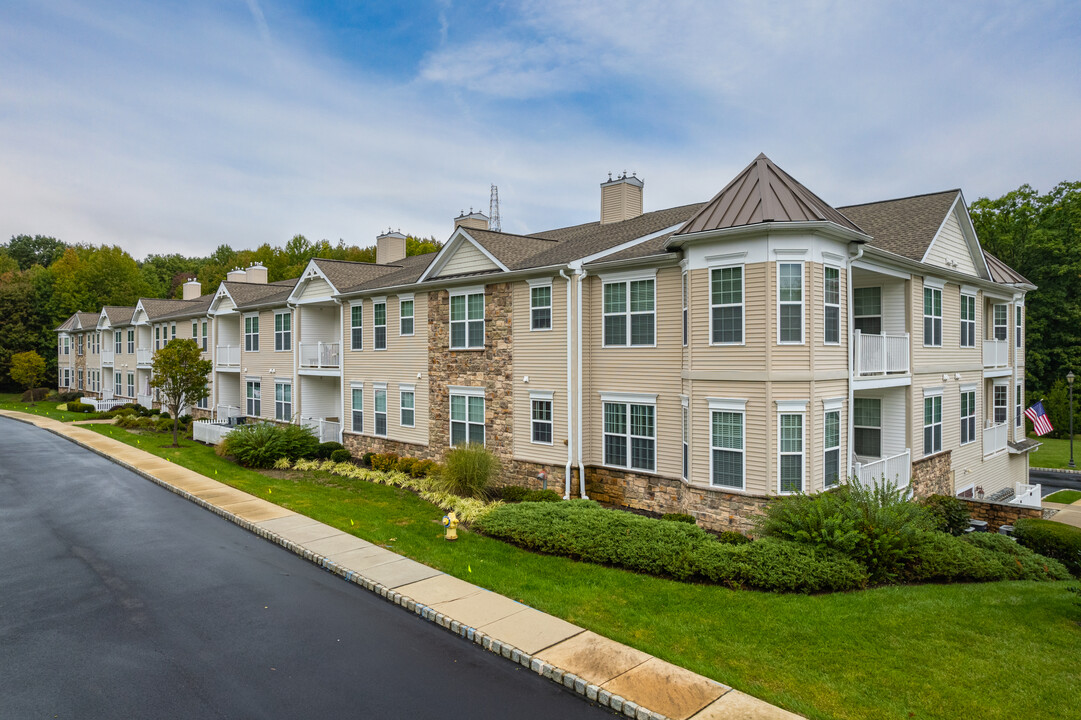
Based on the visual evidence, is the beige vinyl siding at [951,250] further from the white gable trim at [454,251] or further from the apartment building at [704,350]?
the white gable trim at [454,251]

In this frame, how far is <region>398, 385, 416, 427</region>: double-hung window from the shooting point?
22844mm

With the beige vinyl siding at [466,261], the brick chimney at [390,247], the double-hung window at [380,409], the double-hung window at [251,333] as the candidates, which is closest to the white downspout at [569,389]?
the beige vinyl siding at [466,261]

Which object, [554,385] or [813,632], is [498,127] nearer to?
[554,385]

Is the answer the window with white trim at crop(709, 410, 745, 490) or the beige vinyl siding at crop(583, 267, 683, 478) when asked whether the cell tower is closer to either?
the beige vinyl siding at crop(583, 267, 683, 478)

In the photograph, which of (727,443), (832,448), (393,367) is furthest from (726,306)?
(393,367)

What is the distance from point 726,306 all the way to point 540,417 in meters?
6.70

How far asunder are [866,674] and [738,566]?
3.27 metres

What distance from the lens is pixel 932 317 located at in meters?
18.8

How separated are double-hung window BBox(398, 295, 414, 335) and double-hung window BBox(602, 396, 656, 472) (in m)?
9.04

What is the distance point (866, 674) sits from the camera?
759 centimetres

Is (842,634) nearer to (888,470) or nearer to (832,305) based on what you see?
(832,305)

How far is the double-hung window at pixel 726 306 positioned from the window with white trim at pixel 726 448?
1.79m

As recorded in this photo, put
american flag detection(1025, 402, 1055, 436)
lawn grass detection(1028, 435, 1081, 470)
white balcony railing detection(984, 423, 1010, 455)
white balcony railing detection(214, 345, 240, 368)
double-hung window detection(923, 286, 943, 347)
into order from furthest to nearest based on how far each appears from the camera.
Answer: lawn grass detection(1028, 435, 1081, 470)
white balcony railing detection(214, 345, 240, 368)
american flag detection(1025, 402, 1055, 436)
white balcony railing detection(984, 423, 1010, 455)
double-hung window detection(923, 286, 943, 347)

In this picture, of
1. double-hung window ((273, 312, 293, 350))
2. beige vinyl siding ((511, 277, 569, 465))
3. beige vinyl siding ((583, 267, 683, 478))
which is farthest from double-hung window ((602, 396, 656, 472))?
double-hung window ((273, 312, 293, 350))
